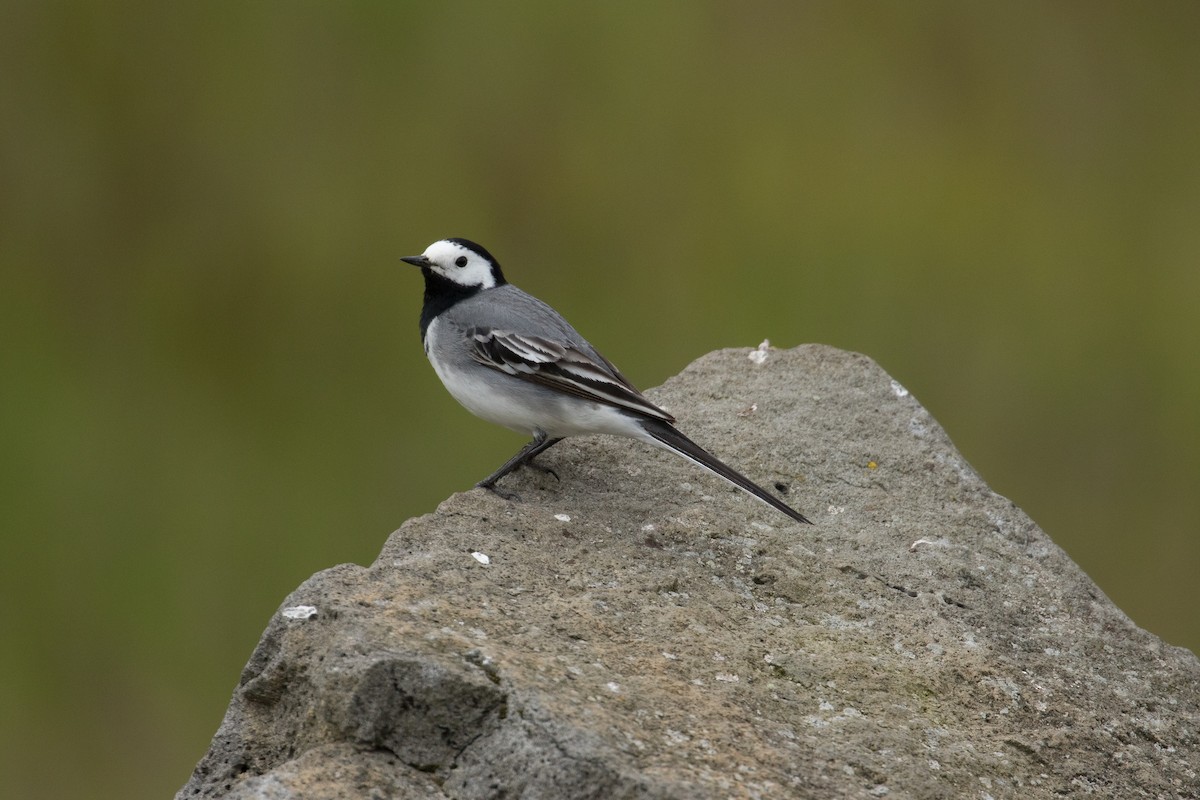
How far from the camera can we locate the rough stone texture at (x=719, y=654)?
3311mm

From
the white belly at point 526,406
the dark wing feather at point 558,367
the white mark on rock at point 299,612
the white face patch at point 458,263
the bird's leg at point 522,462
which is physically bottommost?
the white mark on rock at point 299,612

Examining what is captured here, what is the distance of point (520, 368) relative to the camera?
513 cm

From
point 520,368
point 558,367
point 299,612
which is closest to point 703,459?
point 558,367

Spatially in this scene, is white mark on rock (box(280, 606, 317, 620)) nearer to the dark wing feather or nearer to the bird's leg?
the bird's leg

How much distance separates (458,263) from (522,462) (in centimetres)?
111

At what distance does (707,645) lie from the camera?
3898 mm

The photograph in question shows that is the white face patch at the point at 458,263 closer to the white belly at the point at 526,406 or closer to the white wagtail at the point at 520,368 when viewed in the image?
the white wagtail at the point at 520,368

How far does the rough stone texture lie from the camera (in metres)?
3.31

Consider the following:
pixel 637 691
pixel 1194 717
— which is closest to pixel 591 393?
pixel 637 691

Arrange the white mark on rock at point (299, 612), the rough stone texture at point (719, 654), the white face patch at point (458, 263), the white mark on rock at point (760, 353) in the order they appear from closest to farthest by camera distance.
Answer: the rough stone texture at point (719, 654) < the white mark on rock at point (299, 612) < the white face patch at point (458, 263) < the white mark on rock at point (760, 353)

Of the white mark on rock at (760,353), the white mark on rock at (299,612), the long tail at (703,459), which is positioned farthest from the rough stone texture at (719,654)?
the white mark on rock at (760,353)

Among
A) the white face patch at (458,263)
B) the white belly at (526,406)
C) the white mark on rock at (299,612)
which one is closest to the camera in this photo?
the white mark on rock at (299,612)

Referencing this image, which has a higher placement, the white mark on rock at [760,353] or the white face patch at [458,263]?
the white mark on rock at [760,353]

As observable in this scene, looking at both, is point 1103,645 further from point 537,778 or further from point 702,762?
point 537,778
